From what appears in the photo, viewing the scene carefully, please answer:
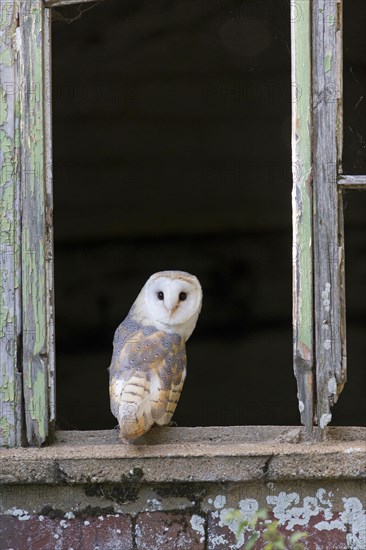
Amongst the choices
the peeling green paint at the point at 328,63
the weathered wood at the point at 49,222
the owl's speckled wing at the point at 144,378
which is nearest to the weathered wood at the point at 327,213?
the peeling green paint at the point at 328,63

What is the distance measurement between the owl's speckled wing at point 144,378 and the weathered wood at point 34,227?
0.22 meters

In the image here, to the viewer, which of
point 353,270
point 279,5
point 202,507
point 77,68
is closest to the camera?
point 202,507

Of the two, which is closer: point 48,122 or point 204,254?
point 48,122

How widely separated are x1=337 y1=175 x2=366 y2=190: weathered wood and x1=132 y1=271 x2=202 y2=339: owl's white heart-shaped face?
1.80 feet

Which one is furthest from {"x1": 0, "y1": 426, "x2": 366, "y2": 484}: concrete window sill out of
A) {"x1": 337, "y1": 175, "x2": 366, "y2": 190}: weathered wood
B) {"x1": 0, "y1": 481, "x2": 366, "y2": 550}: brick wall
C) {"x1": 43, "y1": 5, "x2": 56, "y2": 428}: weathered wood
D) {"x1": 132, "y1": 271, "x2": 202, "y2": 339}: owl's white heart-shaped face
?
{"x1": 337, "y1": 175, "x2": 366, "y2": 190}: weathered wood

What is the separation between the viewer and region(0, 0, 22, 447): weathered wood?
2.77 metres

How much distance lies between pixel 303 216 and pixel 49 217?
28.4 inches

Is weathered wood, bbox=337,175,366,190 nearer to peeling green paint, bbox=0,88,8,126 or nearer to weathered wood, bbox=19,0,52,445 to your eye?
weathered wood, bbox=19,0,52,445

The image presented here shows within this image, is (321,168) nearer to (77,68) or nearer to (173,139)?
(77,68)

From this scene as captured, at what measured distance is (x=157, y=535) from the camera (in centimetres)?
266

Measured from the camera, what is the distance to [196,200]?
7141 mm

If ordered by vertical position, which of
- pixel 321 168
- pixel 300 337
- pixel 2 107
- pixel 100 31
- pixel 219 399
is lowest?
pixel 219 399

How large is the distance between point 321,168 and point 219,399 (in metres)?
4.46

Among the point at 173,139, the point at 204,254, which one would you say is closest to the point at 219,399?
the point at 204,254
